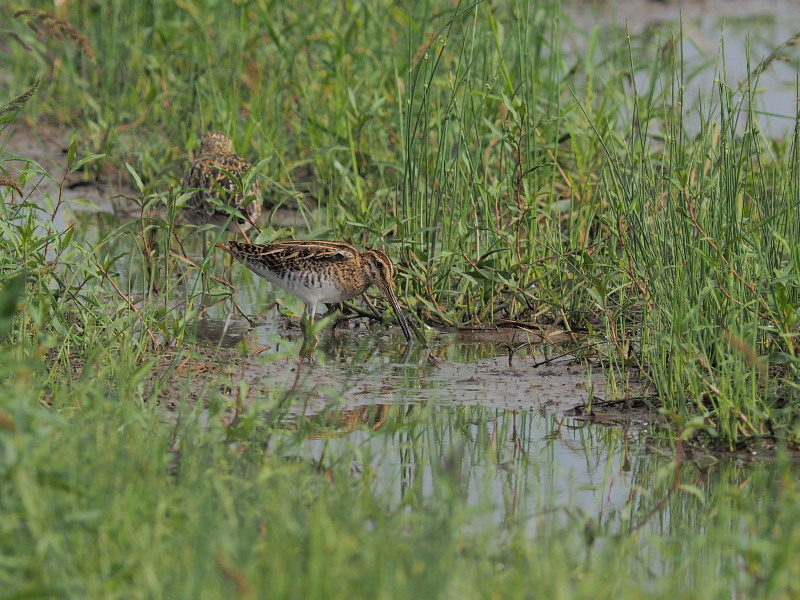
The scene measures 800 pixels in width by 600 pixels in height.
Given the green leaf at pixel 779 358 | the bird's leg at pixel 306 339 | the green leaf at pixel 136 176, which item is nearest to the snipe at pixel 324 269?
the bird's leg at pixel 306 339

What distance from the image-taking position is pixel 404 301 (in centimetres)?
664

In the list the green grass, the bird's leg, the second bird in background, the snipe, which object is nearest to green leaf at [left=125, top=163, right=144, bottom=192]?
the green grass

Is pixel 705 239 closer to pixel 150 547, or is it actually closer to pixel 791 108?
pixel 150 547

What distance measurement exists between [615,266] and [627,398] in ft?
2.69

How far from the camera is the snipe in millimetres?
6402

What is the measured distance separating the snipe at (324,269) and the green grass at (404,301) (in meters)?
0.16

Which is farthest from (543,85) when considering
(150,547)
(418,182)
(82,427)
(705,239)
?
(150,547)

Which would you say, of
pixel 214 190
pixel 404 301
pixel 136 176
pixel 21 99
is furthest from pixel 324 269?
pixel 21 99

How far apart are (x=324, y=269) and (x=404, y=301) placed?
464 millimetres

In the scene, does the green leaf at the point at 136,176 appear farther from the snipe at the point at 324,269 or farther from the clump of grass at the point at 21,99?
the snipe at the point at 324,269

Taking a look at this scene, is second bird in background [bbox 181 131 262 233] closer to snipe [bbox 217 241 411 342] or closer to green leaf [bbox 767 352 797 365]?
snipe [bbox 217 241 411 342]

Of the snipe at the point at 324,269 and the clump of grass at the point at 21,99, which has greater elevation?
the clump of grass at the point at 21,99

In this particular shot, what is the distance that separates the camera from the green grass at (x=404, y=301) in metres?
3.31

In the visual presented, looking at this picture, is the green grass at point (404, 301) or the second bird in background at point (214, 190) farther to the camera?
the second bird in background at point (214, 190)
